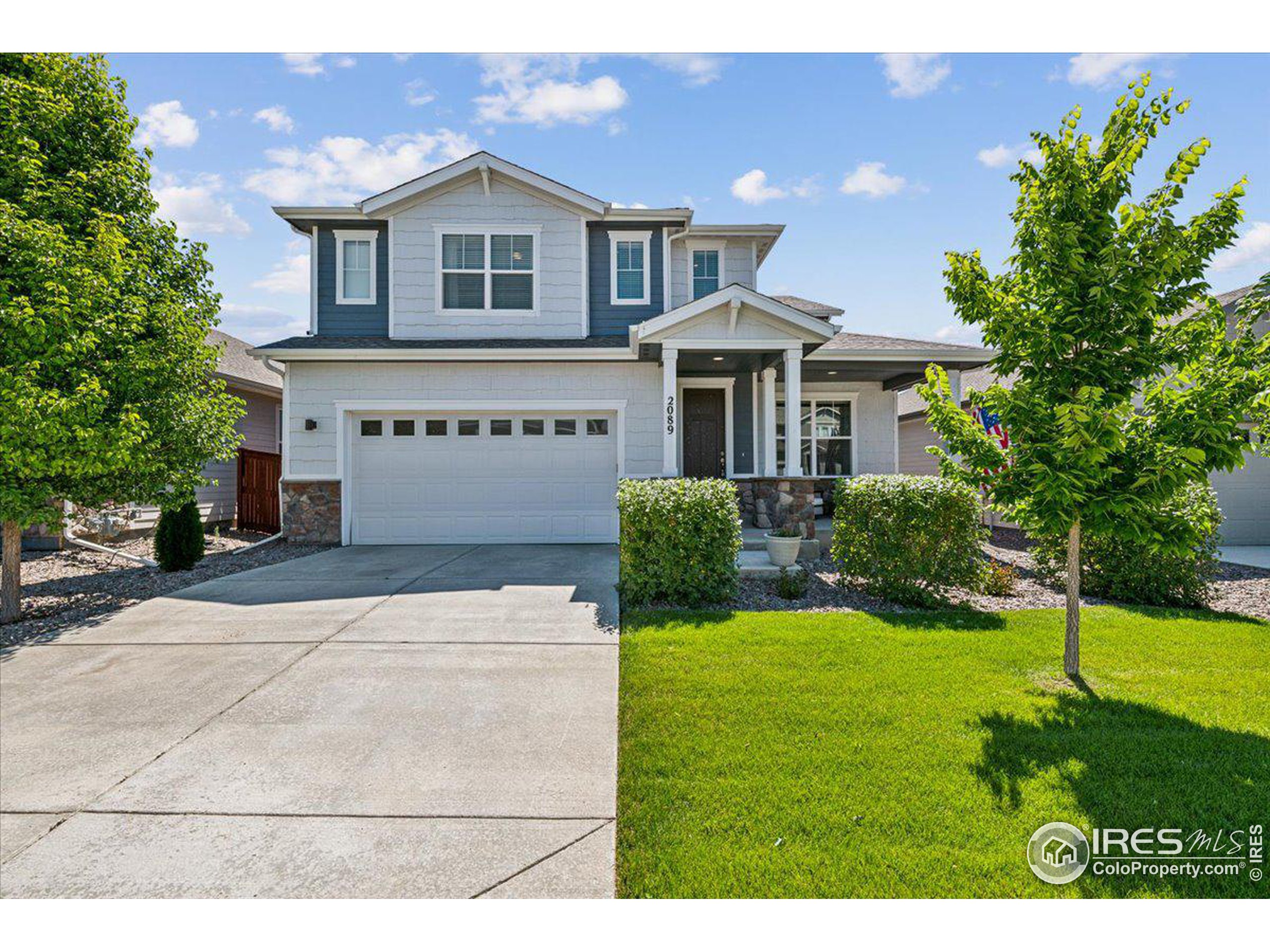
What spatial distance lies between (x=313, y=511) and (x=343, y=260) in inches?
196

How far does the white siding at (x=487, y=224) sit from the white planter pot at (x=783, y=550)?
597 cm

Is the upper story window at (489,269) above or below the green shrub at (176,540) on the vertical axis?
above

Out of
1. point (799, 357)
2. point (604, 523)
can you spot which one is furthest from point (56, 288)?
point (799, 357)

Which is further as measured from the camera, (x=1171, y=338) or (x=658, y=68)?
(x=658, y=68)

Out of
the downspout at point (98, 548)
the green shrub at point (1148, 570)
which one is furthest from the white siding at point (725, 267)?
the downspout at point (98, 548)

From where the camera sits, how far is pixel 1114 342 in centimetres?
415

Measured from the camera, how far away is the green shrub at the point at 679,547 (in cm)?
654

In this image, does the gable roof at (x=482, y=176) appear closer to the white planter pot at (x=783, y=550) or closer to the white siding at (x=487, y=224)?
the white siding at (x=487, y=224)

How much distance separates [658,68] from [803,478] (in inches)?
239

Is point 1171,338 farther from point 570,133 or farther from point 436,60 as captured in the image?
point 570,133

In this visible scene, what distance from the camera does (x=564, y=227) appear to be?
11.9 m

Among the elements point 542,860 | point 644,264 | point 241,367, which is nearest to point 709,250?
point 644,264

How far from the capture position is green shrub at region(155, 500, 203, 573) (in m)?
8.79

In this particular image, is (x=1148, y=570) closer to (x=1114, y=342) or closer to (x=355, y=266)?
(x=1114, y=342)
